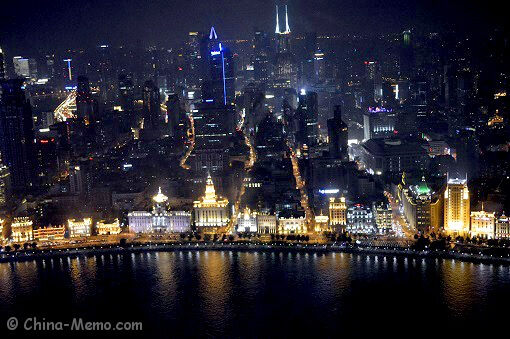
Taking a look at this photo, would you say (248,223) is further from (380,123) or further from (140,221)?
(380,123)

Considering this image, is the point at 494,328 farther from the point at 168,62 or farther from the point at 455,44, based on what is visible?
the point at 168,62

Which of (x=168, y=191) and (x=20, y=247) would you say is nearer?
(x=20, y=247)

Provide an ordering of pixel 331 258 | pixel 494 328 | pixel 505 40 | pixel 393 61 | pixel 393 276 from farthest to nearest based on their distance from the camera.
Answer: pixel 393 61
pixel 505 40
pixel 331 258
pixel 393 276
pixel 494 328

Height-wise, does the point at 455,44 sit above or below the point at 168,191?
above

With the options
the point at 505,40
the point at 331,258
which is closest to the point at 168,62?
the point at 505,40

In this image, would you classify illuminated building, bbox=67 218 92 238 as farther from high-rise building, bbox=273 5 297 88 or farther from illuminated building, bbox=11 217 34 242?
high-rise building, bbox=273 5 297 88

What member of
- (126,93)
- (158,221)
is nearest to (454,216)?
(158,221)

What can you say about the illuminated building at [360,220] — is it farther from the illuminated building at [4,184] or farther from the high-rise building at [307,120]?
the illuminated building at [4,184]

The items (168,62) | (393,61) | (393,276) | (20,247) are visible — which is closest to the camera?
(393,276)

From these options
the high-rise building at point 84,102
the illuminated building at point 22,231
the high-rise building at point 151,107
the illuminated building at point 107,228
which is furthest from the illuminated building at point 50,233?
the high-rise building at point 151,107
